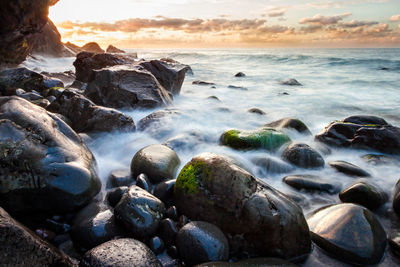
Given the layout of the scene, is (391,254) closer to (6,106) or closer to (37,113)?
(37,113)

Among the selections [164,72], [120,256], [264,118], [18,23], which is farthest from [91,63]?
[120,256]

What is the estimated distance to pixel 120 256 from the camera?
1987 millimetres

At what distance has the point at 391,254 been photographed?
2.53 meters

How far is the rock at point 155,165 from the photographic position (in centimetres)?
347

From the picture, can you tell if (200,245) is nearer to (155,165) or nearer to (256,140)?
(155,165)

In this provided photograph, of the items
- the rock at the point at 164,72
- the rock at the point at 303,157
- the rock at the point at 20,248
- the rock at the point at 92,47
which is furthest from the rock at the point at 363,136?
the rock at the point at 92,47

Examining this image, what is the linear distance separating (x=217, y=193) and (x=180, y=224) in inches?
18.2

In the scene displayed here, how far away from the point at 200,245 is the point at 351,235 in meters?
1.39

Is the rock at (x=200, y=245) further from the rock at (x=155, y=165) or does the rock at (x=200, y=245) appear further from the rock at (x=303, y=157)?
the rock at (x=303, y=157)

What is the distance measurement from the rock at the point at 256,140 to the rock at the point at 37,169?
102 inches

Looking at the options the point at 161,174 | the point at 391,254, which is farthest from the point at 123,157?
the point at 391,254

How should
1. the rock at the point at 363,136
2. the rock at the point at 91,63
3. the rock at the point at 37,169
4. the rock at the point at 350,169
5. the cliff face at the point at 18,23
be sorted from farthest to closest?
the rock at the point at 91,63 → the cliff face at the point at 18,23 → the rock at the point at 363,136 → the rock at the point at 350,169 → the rock at the point at 37,169

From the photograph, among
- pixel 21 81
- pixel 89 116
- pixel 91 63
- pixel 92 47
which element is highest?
pixel 92 47

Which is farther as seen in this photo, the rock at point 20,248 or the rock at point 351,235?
the rock at point 351,235
